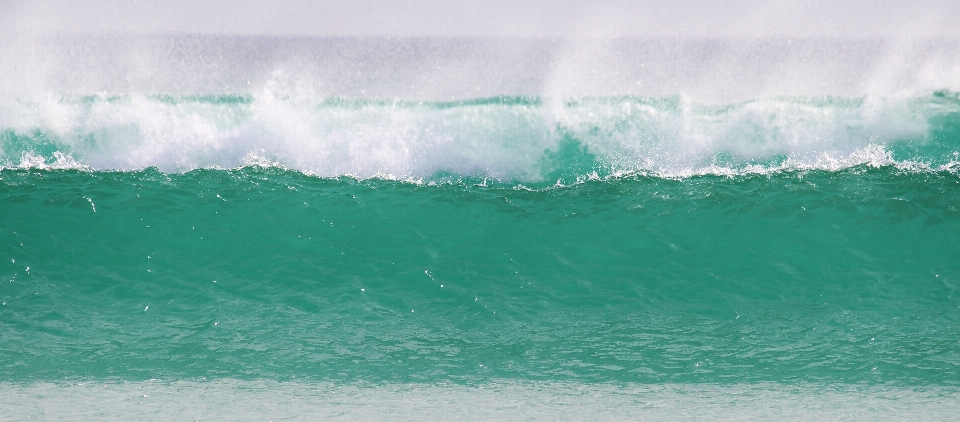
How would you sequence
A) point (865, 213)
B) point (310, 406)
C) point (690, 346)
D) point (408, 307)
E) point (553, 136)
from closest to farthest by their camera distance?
point (310, 406) → point (690, 346) → point (408, 307) → point (865, 213) → point (553, 136)

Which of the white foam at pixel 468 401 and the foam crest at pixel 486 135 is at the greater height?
the foam crest at pixel 486 135

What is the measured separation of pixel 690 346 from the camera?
5535mm

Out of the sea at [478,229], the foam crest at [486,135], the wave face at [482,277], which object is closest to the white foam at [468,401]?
the sea at [478,229]

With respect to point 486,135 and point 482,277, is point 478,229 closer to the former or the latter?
point 482,277

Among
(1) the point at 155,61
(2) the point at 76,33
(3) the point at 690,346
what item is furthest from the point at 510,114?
(2) the point at 76,33

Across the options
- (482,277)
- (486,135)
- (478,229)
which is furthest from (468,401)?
(486,135)

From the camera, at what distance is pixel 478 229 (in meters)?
7.14

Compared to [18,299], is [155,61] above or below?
above

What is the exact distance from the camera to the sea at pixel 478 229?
509cm

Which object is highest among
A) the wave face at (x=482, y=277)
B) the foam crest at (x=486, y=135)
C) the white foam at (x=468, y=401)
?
the foam crest at (x=486, y=135)

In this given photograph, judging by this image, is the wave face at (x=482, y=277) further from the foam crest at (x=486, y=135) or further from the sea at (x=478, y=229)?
the foam crest at (x=486, y=135)

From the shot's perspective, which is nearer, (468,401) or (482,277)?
(468,401)

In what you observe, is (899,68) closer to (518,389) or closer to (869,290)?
(869,290)

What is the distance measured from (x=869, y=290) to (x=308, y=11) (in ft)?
19.3
